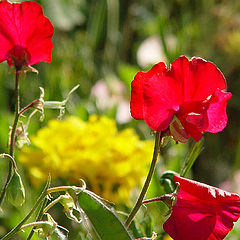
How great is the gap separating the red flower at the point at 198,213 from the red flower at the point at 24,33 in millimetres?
104

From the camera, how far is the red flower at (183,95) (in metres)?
0.29

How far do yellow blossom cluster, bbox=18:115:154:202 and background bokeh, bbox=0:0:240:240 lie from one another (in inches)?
13.5

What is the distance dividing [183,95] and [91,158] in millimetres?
447

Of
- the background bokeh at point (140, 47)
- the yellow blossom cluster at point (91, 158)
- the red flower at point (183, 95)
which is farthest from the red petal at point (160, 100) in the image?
the background bokeh at point (140, 47)

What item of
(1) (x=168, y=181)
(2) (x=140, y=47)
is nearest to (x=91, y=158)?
(1) (x=168, y=181)

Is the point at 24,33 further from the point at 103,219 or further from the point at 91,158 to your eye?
the point at 91,158

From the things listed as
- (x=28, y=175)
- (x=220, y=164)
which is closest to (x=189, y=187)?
(x=28, y=175)

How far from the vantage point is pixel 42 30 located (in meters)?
0.31

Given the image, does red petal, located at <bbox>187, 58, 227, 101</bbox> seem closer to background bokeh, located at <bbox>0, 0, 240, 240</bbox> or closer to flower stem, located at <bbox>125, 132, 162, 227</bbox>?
flower stem, located at <bbox>125, 132, 162, 227</bbox>

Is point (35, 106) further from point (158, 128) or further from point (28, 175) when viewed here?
point (28, 175)

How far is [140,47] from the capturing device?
162 cm

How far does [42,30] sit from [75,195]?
10 cm

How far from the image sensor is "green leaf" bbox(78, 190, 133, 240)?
260 millimetres

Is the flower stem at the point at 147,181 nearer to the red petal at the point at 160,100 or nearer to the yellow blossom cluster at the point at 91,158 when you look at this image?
the red petal at the point at 160,100
